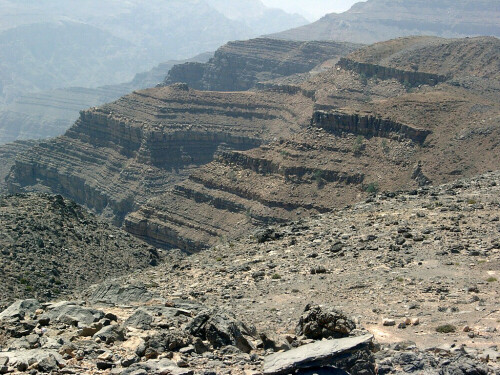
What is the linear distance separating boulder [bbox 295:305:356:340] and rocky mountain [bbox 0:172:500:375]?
0.03 meters

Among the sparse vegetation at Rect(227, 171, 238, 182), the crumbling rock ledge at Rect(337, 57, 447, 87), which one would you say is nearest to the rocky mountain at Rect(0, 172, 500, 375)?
the sparse vegetation at Rect(227, 171, 238, 182)

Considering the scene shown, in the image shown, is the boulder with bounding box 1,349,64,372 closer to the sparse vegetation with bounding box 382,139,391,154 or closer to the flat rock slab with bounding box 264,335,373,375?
the flat rock slab with bounding box 264,335,373,375

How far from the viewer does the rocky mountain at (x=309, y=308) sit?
17.0 m

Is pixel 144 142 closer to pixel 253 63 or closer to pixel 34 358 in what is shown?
pixel 253 63

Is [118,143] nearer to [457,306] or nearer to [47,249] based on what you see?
[47,249]

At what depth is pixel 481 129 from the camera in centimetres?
6294

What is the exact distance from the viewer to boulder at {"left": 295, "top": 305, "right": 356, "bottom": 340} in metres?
18.5

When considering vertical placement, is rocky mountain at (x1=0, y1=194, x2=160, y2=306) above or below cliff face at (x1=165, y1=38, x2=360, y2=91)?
below

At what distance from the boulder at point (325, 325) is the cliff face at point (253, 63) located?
438 feet

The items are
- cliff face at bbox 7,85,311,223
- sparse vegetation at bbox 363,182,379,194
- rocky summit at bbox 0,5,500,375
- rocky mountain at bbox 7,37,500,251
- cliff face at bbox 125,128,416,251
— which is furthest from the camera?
cliff face at bbox 7,85,311,223

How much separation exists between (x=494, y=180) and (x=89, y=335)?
2555cm

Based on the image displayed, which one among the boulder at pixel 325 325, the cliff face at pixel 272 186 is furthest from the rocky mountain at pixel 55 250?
the boulder at pixel 325 325

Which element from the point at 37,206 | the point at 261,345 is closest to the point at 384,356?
the point at 261,345

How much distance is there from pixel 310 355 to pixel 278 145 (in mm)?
49368
